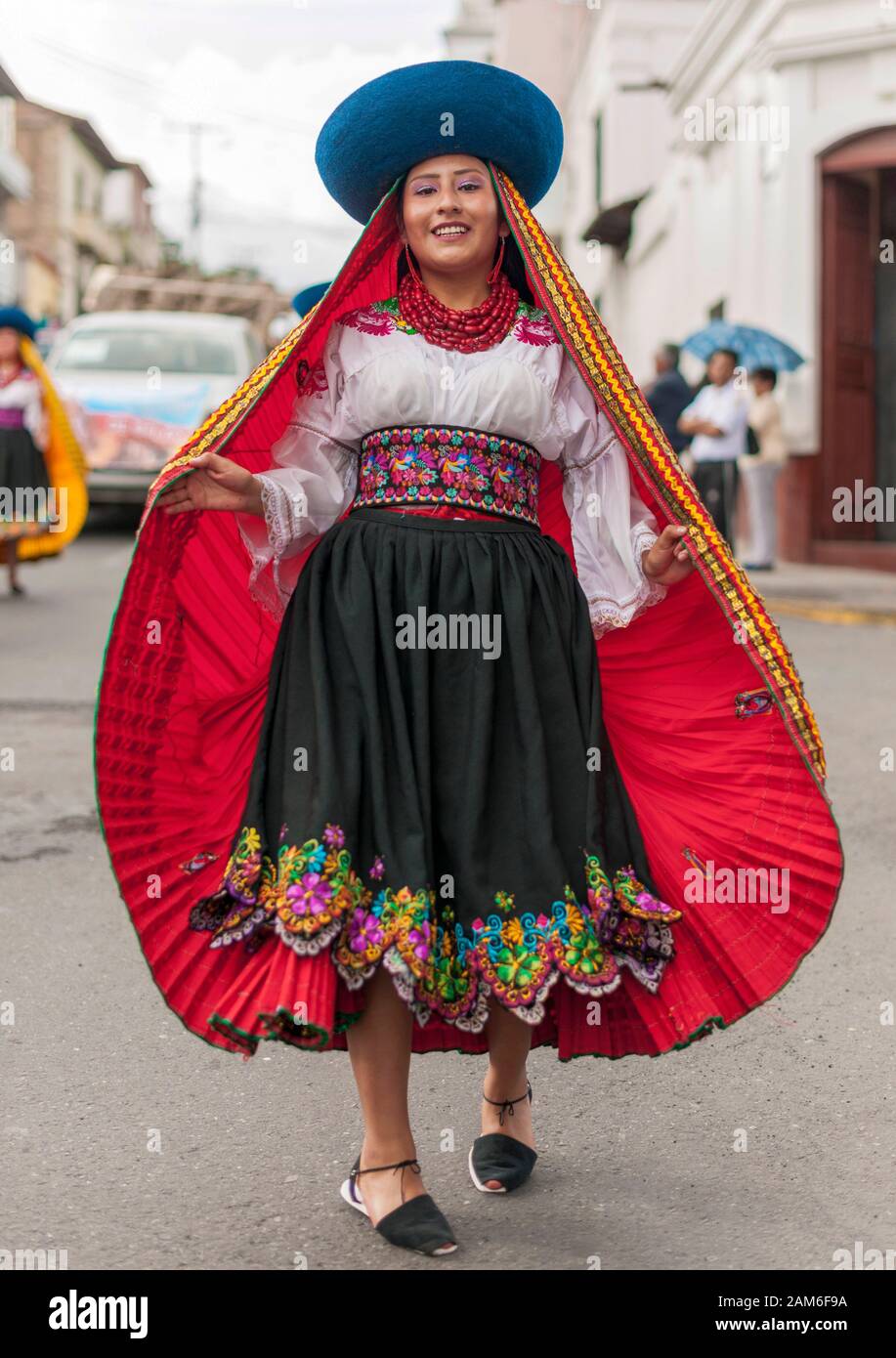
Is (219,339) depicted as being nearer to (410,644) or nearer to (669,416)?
(669,416)

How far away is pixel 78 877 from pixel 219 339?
11.4m

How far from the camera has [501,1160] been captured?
3.06 metres

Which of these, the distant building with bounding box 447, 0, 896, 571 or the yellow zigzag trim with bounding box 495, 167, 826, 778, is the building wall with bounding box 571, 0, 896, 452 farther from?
the yellow zigzag trim with bounding box 495, 167, 826, 778

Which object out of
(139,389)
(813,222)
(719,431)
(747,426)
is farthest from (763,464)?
(139,389)

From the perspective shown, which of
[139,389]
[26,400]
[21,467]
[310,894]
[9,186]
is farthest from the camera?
[9,186]

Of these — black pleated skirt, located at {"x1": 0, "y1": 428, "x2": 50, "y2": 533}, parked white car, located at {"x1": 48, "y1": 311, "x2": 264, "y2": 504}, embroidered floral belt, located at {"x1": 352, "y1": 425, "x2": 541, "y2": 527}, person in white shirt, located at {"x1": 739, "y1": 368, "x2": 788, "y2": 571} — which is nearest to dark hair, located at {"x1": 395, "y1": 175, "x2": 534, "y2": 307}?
embroidered floral belt, located at {"x1": 352, "y1": 425, "x2": 541, "y2": 527}

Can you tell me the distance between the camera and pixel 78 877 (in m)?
5.16

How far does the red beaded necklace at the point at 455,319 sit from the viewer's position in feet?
9.83

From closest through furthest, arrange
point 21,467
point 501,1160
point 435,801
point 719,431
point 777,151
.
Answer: point 435,801
point 501,1160
point 21,467
point 719,431
point 777,151

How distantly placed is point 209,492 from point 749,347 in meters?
11.5

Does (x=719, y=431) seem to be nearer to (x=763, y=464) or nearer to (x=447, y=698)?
(x=763, y=464)

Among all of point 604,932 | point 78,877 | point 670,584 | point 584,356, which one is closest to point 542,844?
point 604,932

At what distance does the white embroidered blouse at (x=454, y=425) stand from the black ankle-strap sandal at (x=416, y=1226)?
108 cm

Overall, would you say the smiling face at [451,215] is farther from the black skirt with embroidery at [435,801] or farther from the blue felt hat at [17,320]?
the blue felt hat at [17,320]
